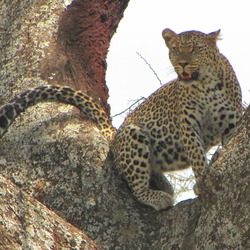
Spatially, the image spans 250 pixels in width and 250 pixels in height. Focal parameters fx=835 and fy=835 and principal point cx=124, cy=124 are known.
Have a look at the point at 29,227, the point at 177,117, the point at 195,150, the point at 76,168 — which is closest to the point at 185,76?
the point at 177,117

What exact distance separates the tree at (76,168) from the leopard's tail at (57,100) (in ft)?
0.35

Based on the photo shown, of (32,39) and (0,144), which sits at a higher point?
(32,39)

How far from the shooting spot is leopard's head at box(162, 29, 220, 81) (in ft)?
26.6

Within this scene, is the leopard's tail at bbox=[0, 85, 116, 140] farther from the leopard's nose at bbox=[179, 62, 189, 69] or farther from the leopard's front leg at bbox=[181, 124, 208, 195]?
the leopard's nose at bbox=[179, 62, 189, 69]

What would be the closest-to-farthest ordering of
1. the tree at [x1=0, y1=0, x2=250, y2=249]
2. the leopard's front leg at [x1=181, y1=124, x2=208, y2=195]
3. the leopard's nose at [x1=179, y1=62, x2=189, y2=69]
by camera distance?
the tree at [x1=0, y1=0, x2=250, y2=249]
the leopard's front leg at [x1=181, y1=124, x2=208, y2=195]
the leopard's nose at [x1=179, y1=62, x2=189, y2=69]

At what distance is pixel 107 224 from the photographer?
6.54 meters

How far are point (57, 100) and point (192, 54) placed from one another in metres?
1.41

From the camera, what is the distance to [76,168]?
272 inches

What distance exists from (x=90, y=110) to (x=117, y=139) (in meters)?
0.40

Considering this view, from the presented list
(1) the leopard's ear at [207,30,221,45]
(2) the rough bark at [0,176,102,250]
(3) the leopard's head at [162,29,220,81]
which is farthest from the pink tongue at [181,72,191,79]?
(2) the rough bark at [0,176,102,250]

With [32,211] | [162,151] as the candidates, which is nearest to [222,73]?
[162,151]

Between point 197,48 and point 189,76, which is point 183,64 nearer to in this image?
point 189,76

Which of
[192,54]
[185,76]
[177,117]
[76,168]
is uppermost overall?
[192,54]

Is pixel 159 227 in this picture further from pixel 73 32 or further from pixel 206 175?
pixel 73 32
